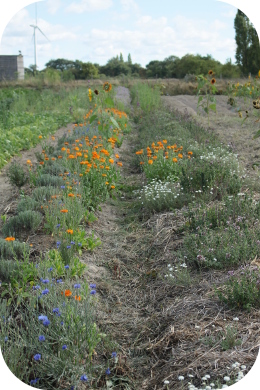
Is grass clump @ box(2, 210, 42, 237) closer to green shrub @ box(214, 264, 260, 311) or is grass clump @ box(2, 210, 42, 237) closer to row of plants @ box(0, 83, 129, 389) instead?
row of plants @ box(0, 83, 129, 389)

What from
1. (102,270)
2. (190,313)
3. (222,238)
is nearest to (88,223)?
(102,270)

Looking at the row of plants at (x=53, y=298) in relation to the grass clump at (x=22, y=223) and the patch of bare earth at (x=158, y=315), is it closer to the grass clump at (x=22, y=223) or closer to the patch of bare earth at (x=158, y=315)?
the grass clump at (x=22, y=223)

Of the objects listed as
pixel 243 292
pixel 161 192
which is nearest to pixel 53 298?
pixel 243 292

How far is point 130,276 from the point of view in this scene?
12.1 ft

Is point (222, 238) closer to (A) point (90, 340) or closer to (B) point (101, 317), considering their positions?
(B) point (101, 317)

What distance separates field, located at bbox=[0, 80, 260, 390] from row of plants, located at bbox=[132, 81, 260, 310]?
0.05ft

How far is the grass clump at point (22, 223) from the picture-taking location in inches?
149

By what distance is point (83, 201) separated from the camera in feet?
14.9

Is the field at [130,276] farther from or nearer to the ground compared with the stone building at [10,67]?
nearer to the ground

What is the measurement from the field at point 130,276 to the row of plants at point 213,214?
0.05 ft

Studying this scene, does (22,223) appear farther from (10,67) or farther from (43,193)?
(10,67)

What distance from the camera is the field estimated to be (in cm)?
235

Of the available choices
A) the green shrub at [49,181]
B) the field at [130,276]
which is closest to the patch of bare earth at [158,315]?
the field at [130,276]

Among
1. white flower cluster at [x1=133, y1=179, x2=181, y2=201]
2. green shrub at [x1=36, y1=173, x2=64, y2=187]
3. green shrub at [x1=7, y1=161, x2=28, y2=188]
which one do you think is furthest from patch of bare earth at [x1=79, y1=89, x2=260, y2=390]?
green shrub at [x1=7, y1=161, x2=28, y2=188]
